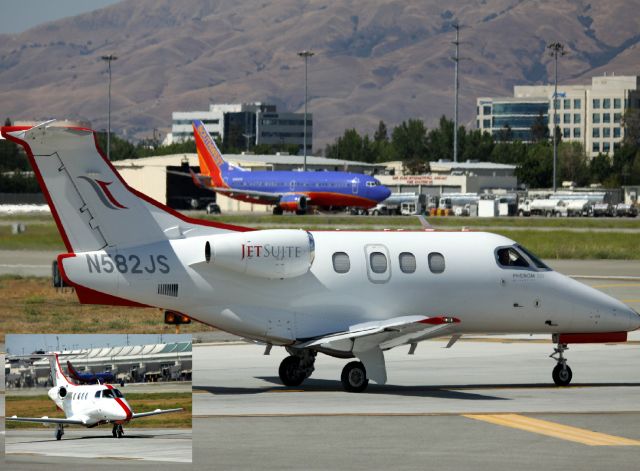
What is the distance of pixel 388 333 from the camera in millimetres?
23344

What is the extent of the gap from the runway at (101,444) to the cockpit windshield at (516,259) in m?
12.7

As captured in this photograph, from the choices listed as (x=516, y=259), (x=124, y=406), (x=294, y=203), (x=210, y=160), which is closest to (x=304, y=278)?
(x=516, y=259)

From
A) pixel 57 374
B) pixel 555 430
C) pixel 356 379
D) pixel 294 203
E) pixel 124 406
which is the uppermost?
pixel 294 203

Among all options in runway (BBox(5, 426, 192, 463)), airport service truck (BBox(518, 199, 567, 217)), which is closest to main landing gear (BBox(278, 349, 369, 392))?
runway (BBox(5, 426, 192, 463))

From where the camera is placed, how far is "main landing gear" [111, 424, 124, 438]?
1366cm

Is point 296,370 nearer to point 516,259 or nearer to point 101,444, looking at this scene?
point 516,259

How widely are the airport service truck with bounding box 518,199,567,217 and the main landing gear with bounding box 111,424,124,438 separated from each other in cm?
12796

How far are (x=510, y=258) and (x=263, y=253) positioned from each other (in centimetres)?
510

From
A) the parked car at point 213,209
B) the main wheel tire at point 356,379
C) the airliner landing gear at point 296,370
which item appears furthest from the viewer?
the parked car at point 213,209

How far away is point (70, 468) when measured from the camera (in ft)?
45.8

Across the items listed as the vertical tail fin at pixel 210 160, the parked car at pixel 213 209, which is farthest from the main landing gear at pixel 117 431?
the parked car at pixel 213 209

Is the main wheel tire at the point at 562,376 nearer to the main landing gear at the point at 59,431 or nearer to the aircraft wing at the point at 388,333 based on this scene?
the aircraft wing at the point at 388,333

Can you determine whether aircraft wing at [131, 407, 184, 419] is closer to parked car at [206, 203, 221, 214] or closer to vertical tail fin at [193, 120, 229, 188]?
vertical tail fin at [193, 120, 229, 188]

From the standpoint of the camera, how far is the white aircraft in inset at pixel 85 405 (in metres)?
13.6
